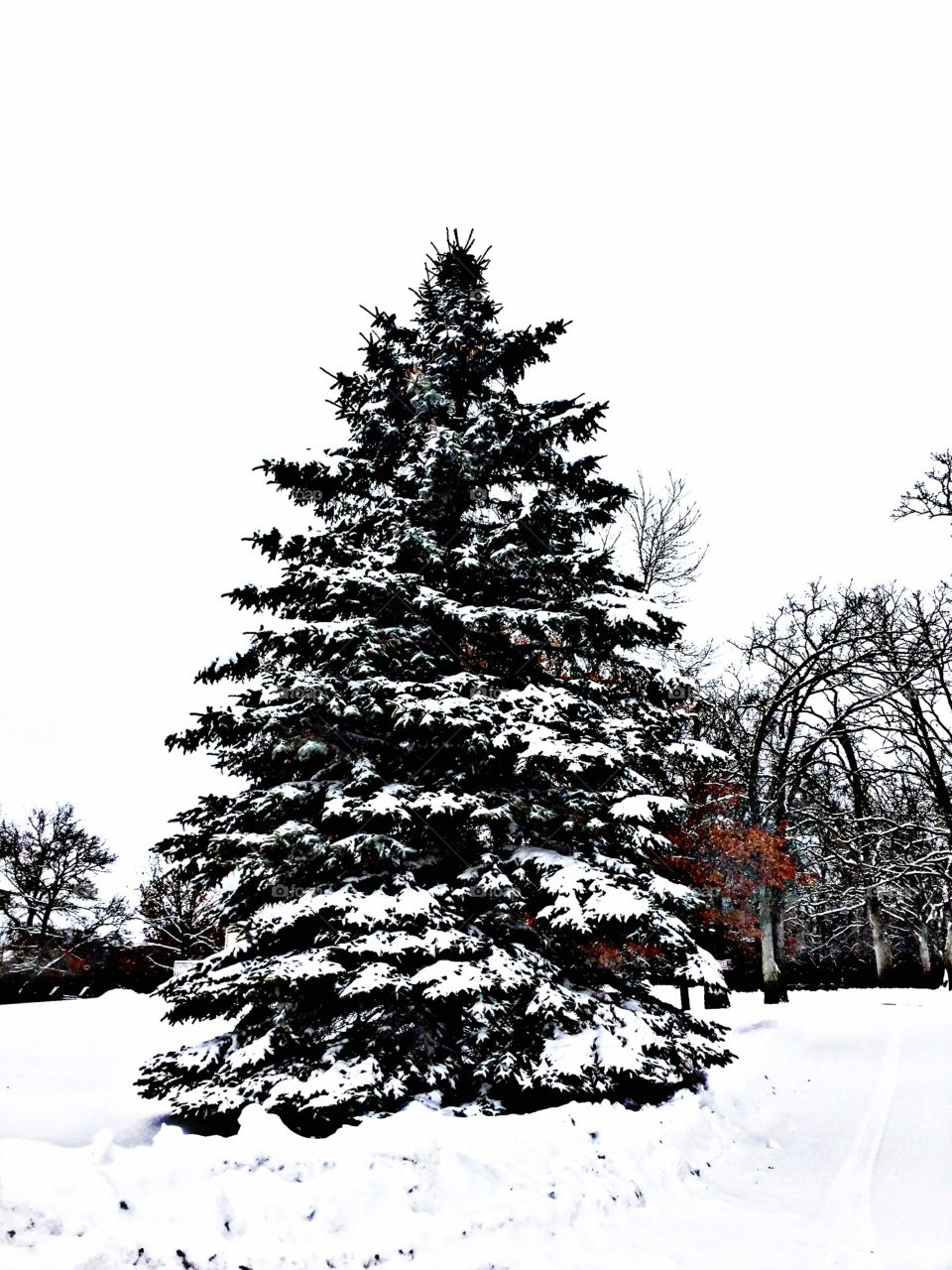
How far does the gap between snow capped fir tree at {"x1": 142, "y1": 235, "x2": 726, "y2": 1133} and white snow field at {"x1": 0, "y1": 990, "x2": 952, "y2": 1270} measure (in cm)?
86

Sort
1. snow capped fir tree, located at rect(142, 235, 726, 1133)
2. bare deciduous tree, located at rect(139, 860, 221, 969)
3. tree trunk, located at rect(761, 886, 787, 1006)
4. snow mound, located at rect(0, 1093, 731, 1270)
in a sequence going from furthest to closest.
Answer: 1. bare deciduous tree, located at rect(139, 860, 221, 969)
2. tree trunk, located at rect(761, 886, 787, 1006)
3. snow capped fir tree, located at rect(142, 235, 726, 1133)
4. snow mound, located at rect(0, 1093, 731, 1270)

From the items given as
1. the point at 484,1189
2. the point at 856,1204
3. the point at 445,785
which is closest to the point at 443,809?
the point at 445,785

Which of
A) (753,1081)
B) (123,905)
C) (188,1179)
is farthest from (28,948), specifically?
(188,1179)

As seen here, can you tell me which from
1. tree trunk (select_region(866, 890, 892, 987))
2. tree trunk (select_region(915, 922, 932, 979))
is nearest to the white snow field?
tree trunk (select_region(866, 890, 892, 987))

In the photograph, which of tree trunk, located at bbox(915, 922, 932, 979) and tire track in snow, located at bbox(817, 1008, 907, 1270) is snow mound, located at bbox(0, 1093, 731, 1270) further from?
tree trunk, located at bbox(915, 922, 932, 979)

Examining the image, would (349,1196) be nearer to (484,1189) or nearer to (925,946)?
(484,1189)

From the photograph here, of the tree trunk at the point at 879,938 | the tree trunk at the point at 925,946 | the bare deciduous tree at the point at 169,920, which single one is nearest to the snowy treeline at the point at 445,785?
the tree trunk at the point at 879,938

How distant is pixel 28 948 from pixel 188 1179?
45.8 m

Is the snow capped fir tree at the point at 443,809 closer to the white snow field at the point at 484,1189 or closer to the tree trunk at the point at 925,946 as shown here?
the white snow field at the point at 484,1189

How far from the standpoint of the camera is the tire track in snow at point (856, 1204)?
5398mm

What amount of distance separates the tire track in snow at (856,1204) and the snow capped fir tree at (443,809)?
1.67 metres

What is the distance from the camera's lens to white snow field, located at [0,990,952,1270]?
4285 millimetres

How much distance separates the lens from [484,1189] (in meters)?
5.61

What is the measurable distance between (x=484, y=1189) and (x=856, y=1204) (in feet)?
11.0
